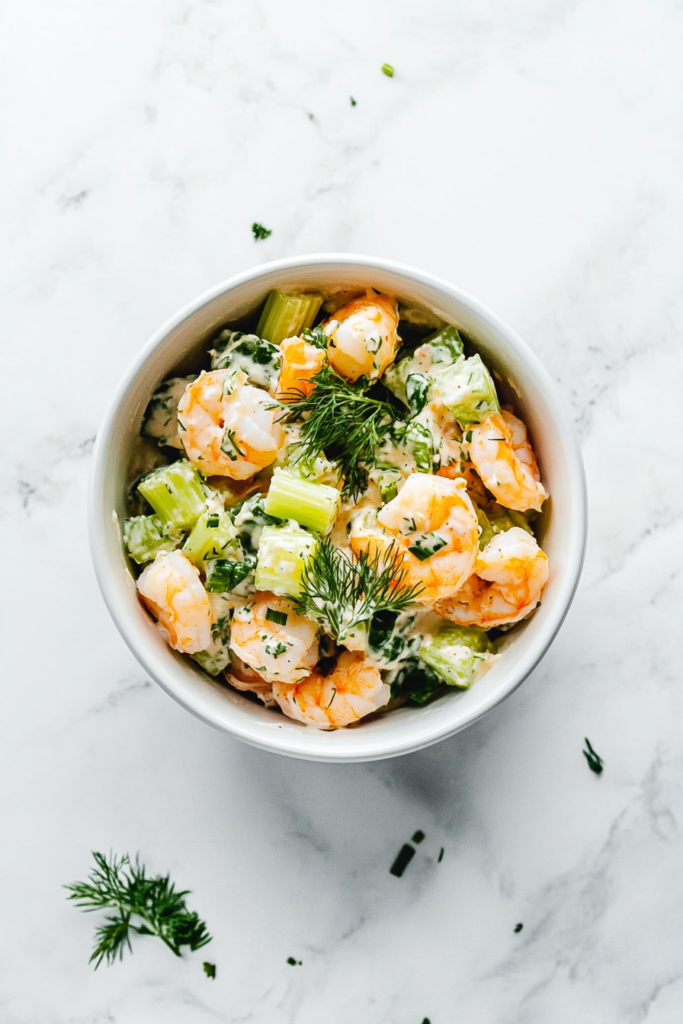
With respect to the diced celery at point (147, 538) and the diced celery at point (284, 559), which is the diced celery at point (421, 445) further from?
the diced celery at point (147, 538)

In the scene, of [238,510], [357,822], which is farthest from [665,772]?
[238,510]

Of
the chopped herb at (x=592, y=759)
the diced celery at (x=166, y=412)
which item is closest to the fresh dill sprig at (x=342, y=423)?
the diced celery at (x=166, y=412)

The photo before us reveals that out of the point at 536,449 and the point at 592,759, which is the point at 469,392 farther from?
the point at 592,759

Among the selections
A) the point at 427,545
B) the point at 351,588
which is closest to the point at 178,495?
the point at 351,588

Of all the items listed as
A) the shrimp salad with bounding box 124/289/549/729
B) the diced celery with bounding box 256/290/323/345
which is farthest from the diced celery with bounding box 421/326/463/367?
the diced celery with bounding box 256/290/323/345

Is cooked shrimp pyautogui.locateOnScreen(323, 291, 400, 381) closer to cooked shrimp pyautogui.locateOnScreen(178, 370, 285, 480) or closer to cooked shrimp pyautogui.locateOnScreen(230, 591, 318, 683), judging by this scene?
cooked shrimp pyautogui.locateOnScreen(178, 370, 285, 480)

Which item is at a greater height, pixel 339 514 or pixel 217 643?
pixel 339 514

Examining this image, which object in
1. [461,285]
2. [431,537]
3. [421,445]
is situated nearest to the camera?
[431,537]
